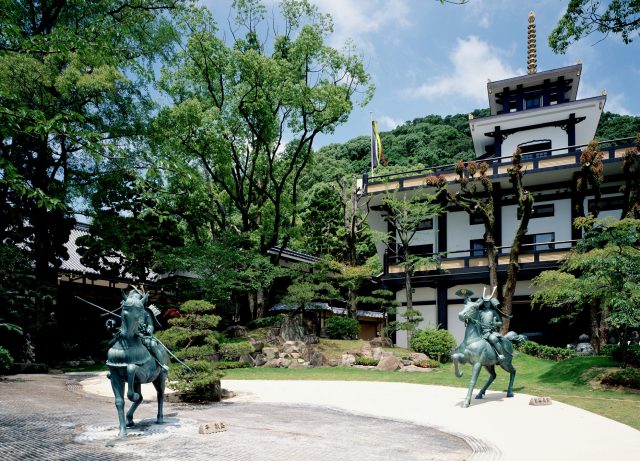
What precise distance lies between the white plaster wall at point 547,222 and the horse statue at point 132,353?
23.1m

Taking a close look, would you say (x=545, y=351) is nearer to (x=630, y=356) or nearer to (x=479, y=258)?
(x=479, y=258)

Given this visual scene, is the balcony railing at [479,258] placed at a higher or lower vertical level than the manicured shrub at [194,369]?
higher

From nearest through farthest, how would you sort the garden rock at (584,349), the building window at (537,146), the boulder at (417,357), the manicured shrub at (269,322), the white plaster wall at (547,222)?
the boulder at (417,357) → the garden rock at (584,349) → the manicured shrub at (269,322) → the white plaster wall at (547,222) → the building window at (537,146)

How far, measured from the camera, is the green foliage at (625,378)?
1358cm

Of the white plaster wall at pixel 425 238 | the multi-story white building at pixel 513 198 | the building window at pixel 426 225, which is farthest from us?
the building window at pixel 426 225

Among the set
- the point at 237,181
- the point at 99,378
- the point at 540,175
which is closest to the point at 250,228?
the point at 237,181

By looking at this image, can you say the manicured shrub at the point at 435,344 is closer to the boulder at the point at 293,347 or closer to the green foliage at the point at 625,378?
the boulder at the point at 293,347

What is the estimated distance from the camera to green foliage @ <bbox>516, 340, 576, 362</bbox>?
21781 mm

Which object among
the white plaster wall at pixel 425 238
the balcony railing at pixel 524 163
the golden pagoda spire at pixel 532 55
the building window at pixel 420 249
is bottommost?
the building window at pixel 420 249

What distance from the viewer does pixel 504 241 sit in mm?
27484

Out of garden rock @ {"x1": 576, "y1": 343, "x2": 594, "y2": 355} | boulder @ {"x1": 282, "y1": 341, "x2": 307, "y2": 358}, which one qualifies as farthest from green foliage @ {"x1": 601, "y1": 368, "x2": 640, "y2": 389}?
boulder @ {"x1": 282, "y1": 341, "x2": 307, "y2": 358}

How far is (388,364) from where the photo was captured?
19.6 metres

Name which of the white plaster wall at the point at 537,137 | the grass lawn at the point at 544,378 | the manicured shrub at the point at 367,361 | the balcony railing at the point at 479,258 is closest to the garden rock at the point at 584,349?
the grass lawn at the point at 544,378

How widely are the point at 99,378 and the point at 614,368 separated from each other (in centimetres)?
1665
